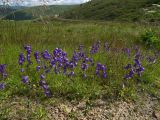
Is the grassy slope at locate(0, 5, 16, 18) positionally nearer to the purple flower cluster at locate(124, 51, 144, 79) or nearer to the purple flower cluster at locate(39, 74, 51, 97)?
the purple flower cluster at locate(39, 74, 51, 97)

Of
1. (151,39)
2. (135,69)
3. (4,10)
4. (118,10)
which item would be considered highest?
(4,10)

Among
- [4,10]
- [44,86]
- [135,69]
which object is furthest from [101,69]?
[4,10]

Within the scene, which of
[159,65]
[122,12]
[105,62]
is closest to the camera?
[105,62]

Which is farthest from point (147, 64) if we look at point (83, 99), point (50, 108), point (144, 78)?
point (50, 108)

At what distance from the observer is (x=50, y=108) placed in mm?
4418

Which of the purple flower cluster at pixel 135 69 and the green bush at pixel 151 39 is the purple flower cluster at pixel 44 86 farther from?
the green bush at pixel 151 39

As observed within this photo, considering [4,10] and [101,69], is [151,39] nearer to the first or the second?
[101,69]

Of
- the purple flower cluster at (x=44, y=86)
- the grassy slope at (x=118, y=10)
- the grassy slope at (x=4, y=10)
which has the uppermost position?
the grassy slope at (x=4, y=10)

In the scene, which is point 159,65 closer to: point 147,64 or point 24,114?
point 147,64

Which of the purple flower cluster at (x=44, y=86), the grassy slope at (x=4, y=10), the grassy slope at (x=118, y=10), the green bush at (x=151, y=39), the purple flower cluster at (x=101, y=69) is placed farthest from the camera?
the grassy slope at (x=118, y=10)

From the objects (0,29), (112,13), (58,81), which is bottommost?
(112,13)

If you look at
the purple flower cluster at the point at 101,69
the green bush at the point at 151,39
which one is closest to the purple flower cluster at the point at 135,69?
the purple flower cluster at the point at 101,69

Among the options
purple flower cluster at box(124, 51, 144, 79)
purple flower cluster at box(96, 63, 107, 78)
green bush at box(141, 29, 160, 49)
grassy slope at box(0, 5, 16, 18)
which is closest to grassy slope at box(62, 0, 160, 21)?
green bush at box(141, 29, 160, 49)

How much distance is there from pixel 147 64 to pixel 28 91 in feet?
8.04
